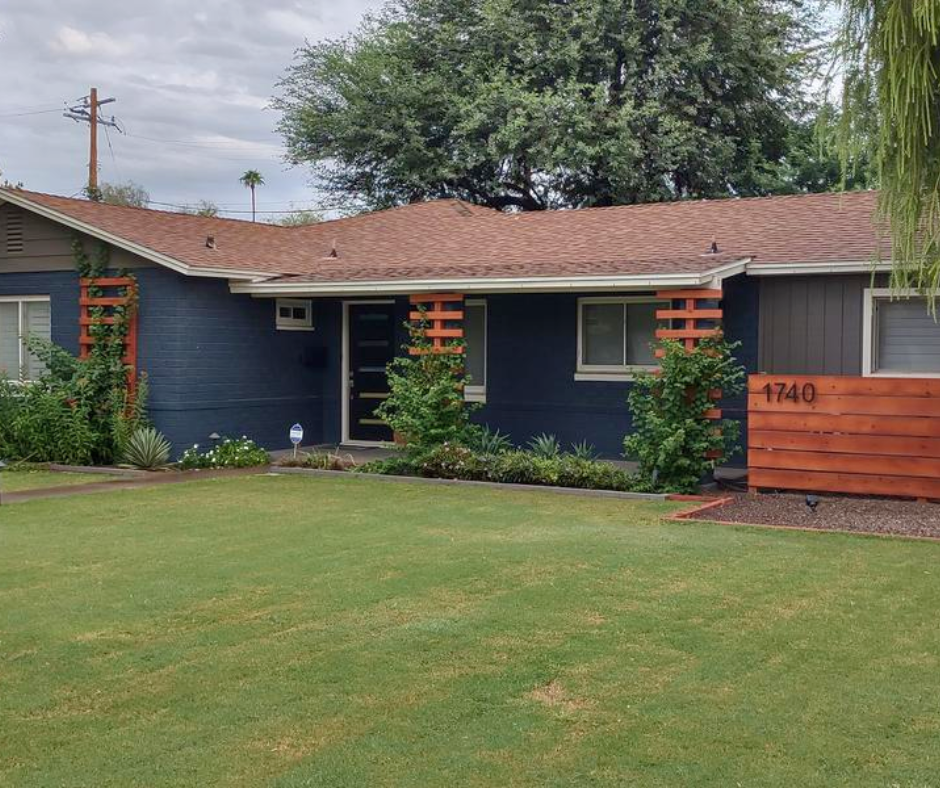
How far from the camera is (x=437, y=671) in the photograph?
556 centimetres

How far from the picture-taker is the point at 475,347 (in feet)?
53.2

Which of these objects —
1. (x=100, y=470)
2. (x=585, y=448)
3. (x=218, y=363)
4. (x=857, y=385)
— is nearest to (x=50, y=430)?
(x=100, y=470)

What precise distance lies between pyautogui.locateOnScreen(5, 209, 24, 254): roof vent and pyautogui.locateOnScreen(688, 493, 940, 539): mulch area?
10561 mm

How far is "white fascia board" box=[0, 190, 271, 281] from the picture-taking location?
14.5 m

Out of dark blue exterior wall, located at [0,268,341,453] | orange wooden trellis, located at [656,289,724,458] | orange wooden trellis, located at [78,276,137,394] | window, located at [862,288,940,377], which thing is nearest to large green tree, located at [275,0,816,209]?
dark blue exterior wall, located at [0,268,341,453]

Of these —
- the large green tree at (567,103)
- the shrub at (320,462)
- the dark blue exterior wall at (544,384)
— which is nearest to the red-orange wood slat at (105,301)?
the shrub at (320,462)

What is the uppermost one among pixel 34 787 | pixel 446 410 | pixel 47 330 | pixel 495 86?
pixel 495 86


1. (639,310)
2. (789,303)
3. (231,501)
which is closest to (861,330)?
(789,303)

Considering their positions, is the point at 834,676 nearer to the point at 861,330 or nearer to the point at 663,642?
the point at 663,642

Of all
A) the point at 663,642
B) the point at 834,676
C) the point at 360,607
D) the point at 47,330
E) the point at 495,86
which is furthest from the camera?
the point at 495,86

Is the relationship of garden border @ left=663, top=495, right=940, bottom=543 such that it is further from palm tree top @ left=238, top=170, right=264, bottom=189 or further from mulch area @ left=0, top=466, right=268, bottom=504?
palm tree top @ left=238, top=170, right=264, bottom=189

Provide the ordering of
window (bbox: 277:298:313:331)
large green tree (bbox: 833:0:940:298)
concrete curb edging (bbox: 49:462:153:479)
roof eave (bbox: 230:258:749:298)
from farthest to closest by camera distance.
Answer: window (bbox: 277:298:313:331), concrete curb edging (bbox: 49:462:153:479), roof eave (bbox: 230:258:749:298), large green tree (bbox: 833:0:940:298)

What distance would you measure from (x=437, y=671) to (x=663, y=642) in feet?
4.21

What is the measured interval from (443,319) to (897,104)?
703 centimetres
